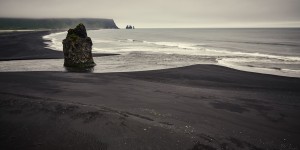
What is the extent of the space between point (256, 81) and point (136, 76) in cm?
978

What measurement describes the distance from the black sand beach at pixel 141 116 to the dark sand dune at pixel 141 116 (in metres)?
0.03

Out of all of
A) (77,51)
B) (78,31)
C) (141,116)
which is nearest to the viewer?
(141,116)

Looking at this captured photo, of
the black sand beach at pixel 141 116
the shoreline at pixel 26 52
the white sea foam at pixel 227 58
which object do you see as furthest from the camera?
the shoreline at pixel 26 52

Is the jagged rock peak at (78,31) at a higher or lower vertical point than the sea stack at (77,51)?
higher

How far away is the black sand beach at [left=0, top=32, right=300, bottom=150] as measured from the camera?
279 inches

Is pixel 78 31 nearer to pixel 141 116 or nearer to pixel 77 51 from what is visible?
pixel 77 51

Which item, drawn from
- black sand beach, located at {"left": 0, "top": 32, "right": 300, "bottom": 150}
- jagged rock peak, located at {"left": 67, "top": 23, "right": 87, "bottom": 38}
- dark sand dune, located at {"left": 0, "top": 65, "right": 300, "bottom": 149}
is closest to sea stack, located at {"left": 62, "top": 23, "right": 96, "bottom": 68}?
jagged rock peak, located at {"left": 67, "top": 23, "right": 87, "bottom": 38}

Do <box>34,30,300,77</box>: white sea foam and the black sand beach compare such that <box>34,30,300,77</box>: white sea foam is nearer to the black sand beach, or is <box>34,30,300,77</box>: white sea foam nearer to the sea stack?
the sea stack

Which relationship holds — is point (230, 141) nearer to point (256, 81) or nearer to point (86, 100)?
point (86, 100)

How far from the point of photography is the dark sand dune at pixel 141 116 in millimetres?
7098

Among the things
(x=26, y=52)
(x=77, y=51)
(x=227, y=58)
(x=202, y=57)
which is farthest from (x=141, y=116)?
(x=26, y=52)

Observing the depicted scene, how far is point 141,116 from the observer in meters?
8.94

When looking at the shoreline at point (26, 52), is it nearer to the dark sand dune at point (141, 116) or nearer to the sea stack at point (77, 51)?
the sea stack at point (77, 51)

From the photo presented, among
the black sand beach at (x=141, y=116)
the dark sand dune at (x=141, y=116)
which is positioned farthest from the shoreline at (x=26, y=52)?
the dark sand dune at (x=141, y=116)
